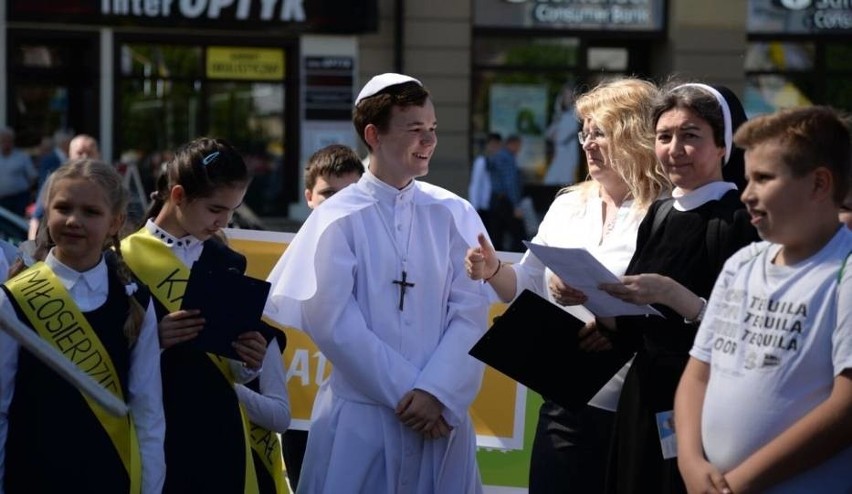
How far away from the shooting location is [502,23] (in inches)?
777

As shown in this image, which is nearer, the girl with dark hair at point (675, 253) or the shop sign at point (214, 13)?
the girl with dark hair at point (675, 253)

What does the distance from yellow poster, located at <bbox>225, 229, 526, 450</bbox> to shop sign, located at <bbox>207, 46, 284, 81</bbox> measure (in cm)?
1283

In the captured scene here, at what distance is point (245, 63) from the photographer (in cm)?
1912

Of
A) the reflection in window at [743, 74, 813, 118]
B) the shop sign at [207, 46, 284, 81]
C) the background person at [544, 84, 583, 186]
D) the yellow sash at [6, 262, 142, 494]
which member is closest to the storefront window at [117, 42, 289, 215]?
the shop sign at [207, 46, 284, 81]

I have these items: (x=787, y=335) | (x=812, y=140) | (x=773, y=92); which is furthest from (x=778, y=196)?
(x=773, y=92)

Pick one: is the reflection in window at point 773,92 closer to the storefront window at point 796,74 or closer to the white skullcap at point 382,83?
the storefront window at point 796,74

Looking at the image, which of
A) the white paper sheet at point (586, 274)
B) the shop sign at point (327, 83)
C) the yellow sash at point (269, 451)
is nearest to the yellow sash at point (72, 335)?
the yellow sash at point (269, 451)

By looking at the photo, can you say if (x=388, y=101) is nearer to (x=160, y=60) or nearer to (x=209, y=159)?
(x=209, y=159)

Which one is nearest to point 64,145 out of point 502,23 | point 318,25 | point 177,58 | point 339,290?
point 177,58

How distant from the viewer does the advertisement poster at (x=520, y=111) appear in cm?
1997

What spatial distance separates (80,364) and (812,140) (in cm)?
204

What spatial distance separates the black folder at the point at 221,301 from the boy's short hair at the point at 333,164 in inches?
68.2

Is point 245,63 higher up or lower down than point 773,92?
higher up

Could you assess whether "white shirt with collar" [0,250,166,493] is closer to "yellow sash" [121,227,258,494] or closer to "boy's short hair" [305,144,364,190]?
"yellow sash" [121,227,258,494]
